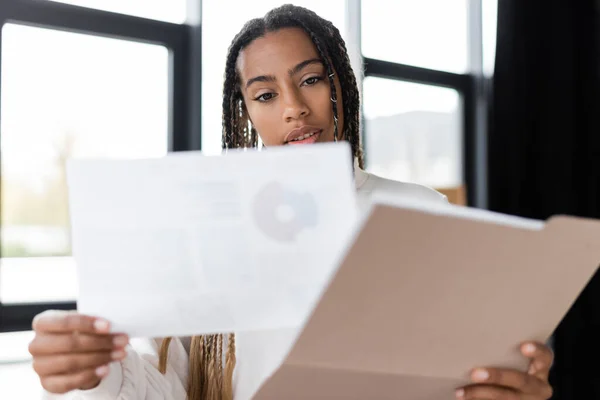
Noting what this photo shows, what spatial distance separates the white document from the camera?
57 cm

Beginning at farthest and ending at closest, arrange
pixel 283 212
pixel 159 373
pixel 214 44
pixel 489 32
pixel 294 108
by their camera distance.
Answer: pixel 489 32
pixel 214 44
pixel 294 108
pixel 159 373
pixel 283 212

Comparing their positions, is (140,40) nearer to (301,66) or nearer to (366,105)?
(366,105)

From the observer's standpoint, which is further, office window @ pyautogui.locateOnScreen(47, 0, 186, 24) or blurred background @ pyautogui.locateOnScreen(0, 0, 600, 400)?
office window @ pyautogui.locateOnScreen(47, 0, 186, 24)

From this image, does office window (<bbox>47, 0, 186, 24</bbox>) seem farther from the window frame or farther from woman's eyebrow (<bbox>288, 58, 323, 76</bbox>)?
woman's eyebrow (<bbox>288, 58, 323, 76</bbox>)

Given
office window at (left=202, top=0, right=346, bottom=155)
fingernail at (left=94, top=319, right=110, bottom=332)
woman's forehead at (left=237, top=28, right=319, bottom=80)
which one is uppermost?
office window at (left=202, top=0, right=346, bottom=155)

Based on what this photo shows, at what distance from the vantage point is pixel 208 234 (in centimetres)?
59

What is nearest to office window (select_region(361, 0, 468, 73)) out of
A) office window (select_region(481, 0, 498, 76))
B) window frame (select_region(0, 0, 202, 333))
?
office window (select_region(481, 0, 498, 76))

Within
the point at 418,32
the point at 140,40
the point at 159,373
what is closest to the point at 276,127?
the point at 159,373

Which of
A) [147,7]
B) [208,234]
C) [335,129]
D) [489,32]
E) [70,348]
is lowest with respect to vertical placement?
[70,348]

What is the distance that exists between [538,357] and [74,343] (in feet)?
1.50

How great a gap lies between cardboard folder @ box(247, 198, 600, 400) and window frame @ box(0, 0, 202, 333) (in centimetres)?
173

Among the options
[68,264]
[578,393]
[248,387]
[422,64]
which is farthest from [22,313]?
[578,393]

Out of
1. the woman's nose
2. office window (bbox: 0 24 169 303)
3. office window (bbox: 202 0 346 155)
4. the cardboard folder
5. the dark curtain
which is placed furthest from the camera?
the dark curtain

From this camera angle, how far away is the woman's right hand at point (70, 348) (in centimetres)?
61
